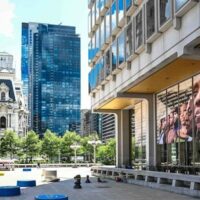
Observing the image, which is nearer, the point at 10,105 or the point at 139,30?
the point at 139,30

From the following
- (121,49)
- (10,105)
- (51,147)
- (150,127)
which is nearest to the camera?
(121,49)

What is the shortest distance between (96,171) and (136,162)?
18.3ft

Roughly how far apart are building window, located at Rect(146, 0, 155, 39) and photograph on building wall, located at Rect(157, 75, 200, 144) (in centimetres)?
444

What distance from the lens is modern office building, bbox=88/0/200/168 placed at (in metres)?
24.2

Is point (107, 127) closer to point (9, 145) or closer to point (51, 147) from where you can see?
point (51, 147)

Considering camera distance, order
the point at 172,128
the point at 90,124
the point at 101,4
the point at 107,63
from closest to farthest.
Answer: the point at 172,128
the point at 107,63
the point at 101,4
the point at 90,124

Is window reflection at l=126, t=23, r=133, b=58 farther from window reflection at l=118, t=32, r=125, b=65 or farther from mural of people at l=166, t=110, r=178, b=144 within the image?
mural of people at l=166, t=110, r=178, b=144

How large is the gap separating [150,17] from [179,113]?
7982 millimetres

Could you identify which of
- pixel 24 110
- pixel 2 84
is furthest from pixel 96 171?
pixel 24 110

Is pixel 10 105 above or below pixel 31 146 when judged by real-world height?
above

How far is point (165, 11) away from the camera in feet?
81.4

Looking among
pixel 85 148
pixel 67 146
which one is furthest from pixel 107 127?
pixel 67 146

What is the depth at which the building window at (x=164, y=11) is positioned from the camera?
2425 centimetres

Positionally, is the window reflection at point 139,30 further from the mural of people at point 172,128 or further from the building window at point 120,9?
the mural of people at point 172,128
